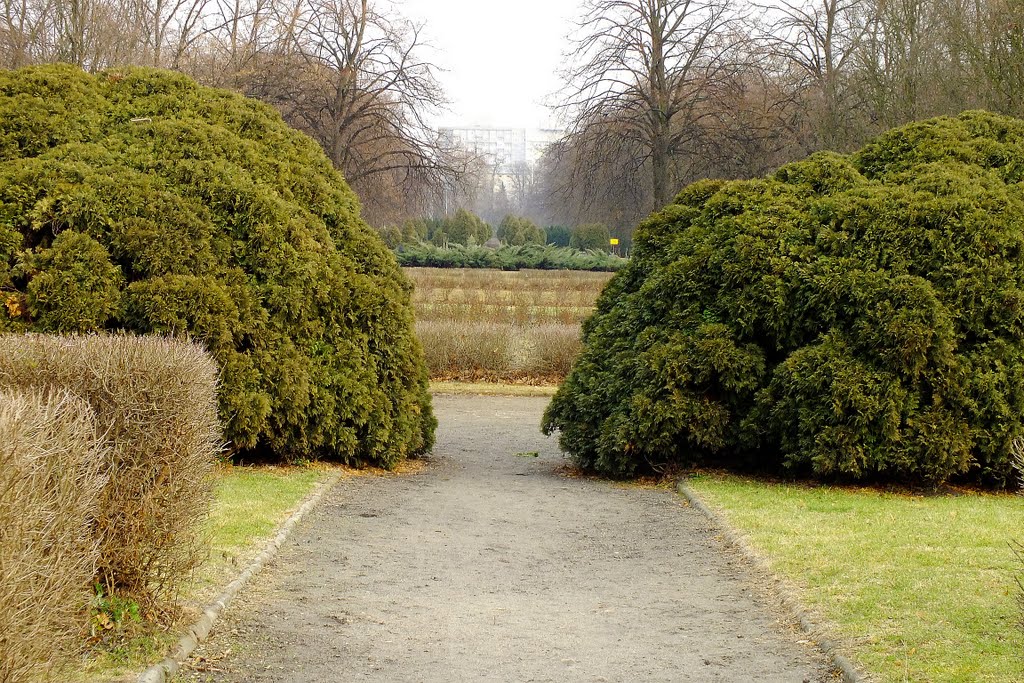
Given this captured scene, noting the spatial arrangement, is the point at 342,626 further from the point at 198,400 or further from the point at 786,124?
the point at 786,124

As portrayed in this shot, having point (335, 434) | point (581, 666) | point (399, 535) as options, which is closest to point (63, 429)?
point (581, 666)

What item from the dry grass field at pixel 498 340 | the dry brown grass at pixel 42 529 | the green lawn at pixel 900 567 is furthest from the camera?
the dry grass field at pixel 498 340

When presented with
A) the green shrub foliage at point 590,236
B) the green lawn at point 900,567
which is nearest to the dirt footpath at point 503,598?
the green lawn at point 900,567

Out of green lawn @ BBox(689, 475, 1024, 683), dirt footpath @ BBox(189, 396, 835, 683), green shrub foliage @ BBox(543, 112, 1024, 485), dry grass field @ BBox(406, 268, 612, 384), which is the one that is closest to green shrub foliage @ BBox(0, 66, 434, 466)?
dirt footpath @ BBox(189, 396, 835, 683)

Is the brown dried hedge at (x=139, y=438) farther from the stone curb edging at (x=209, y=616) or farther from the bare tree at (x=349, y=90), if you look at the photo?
the bare tree at (x=349, y=90)

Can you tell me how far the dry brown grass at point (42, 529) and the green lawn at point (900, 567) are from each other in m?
3.34

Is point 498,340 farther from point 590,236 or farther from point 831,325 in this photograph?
point 590,236

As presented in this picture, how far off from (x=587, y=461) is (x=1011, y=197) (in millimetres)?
4612

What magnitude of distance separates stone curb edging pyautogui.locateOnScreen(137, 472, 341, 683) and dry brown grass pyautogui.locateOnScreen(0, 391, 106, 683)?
48 cm

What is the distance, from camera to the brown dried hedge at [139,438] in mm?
4652

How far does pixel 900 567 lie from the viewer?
6.47 metres

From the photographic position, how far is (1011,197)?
9.69 meters

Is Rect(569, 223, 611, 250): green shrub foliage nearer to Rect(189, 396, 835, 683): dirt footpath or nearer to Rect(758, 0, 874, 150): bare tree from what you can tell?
Rect(758, 0, 874, 150): bare tree

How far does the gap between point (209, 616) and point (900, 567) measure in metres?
3.97
